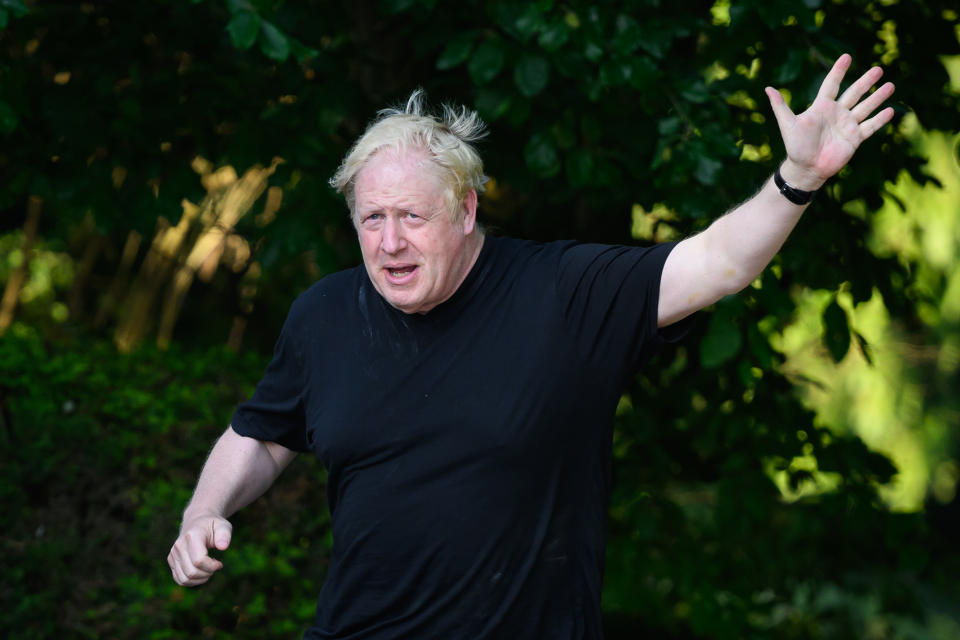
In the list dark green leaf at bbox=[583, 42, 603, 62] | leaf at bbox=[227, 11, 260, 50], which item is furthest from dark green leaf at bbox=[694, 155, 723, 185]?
leaf at bbox=[227, 11, 260, 50]

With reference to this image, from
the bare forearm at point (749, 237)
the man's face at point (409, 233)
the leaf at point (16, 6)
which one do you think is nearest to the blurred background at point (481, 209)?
the leaf at point (16, 6)

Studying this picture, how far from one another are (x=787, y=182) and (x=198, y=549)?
1317 millimetres

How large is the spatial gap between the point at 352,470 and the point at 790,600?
3114mm

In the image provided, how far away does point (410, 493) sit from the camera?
207cm

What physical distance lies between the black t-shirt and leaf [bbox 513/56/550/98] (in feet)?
3.08

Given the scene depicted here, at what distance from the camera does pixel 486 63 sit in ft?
9.96

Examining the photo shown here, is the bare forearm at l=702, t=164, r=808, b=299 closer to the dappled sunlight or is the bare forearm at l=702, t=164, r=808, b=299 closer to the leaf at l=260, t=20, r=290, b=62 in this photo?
the leaf at l=260, t=20, r=290, b=62

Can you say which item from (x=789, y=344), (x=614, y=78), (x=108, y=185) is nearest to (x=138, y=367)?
(x=108, y=185)

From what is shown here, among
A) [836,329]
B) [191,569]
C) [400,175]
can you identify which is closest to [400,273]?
[400,175]

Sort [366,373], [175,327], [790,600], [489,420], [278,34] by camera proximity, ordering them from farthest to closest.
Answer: [175,327], [790,600], [278,34], [366,373], [489,420]

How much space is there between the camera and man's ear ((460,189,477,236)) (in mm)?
2221

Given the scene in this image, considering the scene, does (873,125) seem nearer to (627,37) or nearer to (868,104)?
(868,104)

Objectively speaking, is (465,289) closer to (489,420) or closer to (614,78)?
(489,420)

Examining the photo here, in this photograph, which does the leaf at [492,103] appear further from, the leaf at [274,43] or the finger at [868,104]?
the finger at [868,104]
